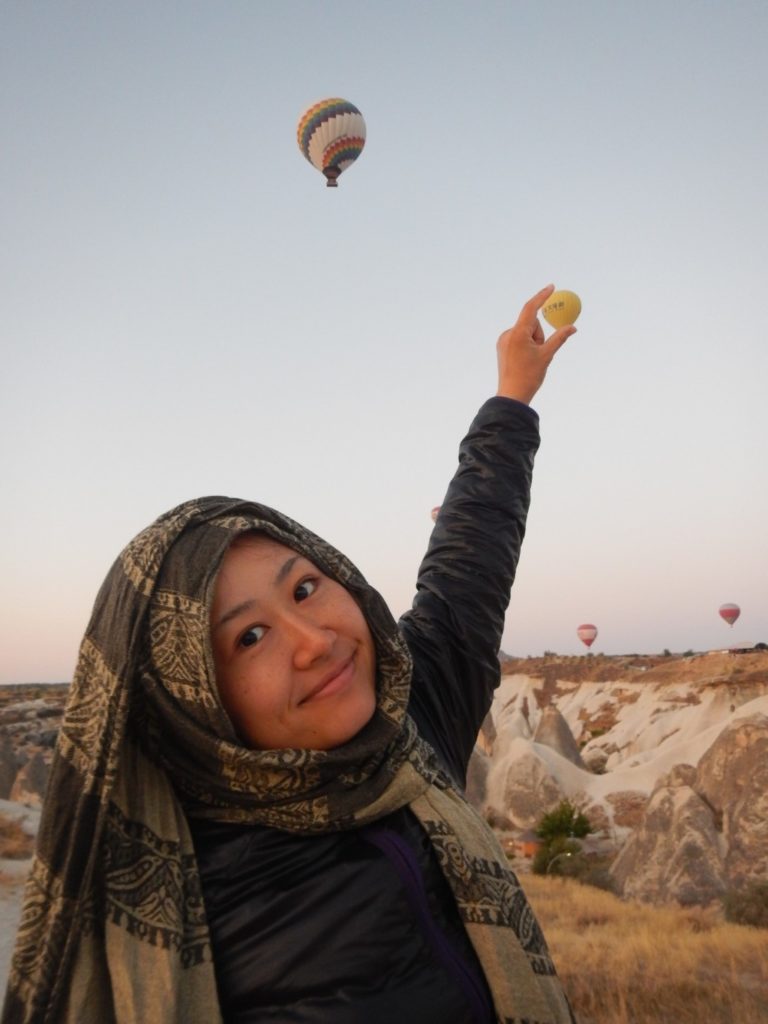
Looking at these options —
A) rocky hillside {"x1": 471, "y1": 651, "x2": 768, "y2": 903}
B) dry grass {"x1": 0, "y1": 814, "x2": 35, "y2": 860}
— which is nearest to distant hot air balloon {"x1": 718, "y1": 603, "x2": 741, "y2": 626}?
rocky hillside {"x1": 471, "y1": 651, "x2": 768, "y2": 903}

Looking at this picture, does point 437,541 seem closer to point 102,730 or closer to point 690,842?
point 102,730

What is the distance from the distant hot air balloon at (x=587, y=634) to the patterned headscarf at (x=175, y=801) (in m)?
36.2

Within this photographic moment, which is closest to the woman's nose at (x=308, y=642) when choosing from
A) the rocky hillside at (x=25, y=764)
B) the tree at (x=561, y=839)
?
the rocky hillside at (x=25, y=764)

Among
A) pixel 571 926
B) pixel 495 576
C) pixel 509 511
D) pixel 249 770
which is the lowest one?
pixel 571 926

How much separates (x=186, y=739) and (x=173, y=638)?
0.46 ft

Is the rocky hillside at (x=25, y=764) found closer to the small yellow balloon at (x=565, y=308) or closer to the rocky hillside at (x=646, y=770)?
the rocky hillside at (x=646, y=770)

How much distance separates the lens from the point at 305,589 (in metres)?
1.31

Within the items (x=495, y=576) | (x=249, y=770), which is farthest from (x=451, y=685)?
(x=249, y=770)

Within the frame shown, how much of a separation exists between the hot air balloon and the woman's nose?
44.1 feet

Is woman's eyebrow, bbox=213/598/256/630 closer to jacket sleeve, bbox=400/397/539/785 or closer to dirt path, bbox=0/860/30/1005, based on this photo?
jacket sleeve, bbox=400/397/539/785

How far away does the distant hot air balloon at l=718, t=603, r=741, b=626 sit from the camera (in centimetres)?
3525

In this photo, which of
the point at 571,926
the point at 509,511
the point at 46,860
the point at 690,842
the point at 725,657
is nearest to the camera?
the point at 46,860

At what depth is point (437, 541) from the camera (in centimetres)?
175

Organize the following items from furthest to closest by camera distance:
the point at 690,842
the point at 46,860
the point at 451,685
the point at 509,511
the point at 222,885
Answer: the point at 690,842
the point at 509,511
the point at 451,685
the point at 222,885
the point at 46,860
